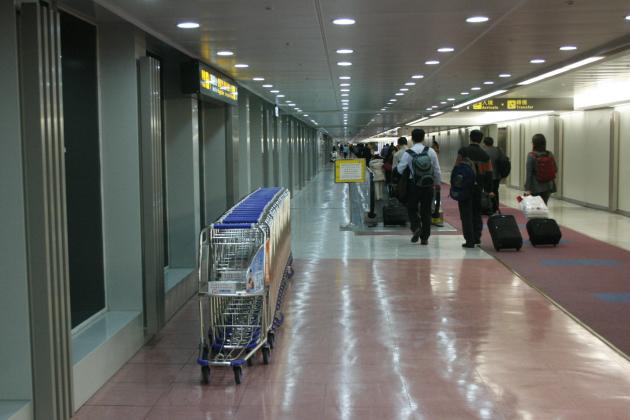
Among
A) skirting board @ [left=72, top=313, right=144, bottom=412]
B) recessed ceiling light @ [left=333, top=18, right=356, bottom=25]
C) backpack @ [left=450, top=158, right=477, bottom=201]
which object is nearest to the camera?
skirting board @ [left=72, top=313, right=144, bottom=412]

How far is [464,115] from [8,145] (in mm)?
28961

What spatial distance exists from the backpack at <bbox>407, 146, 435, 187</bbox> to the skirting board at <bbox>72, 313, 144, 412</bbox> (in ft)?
21.1

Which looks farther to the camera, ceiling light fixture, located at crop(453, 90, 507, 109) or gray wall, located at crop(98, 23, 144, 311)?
ceiling light fixture, located at crop(453, 90, 507, 109)

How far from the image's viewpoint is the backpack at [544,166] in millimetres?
13469

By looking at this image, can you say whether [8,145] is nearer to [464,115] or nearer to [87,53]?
[87,53]

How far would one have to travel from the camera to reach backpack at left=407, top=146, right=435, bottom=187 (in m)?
12.2

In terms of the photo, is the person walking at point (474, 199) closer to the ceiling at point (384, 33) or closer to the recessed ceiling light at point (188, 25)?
the ceiling at point (384, 33)

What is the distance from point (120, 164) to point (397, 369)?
10.3ft

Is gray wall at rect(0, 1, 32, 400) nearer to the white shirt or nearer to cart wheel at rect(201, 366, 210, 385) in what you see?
cart wheel at rect(201, 366, 210, 385)

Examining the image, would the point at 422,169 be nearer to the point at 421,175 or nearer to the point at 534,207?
the point at 421,175

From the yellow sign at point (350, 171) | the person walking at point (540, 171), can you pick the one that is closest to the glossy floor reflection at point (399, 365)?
the person walking at point (540, 171)

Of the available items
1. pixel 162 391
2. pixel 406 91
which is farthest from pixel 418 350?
pixel 406 91

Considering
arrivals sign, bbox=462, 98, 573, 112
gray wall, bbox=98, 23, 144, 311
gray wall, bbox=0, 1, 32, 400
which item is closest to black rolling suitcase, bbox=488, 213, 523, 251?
gray wall, bbox=98, 23, 144, 311

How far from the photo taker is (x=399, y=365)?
6.09m
